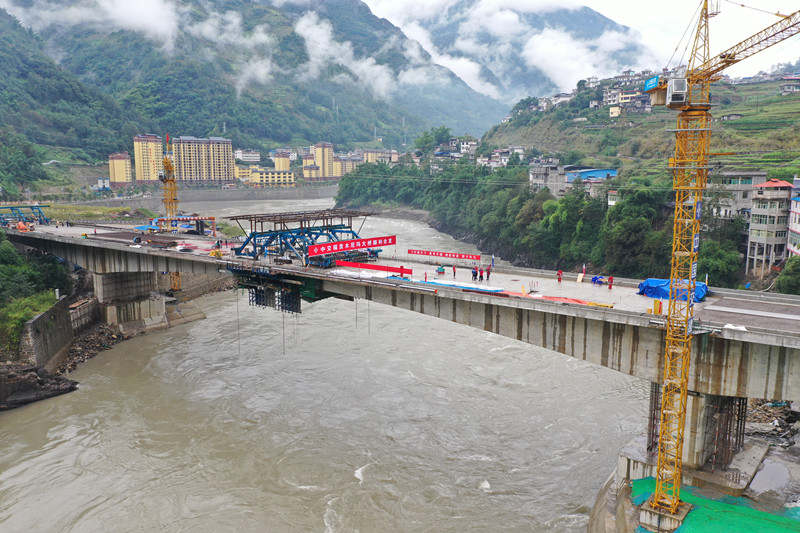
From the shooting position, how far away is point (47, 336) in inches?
1522

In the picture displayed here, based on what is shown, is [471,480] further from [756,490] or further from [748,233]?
[748,233]

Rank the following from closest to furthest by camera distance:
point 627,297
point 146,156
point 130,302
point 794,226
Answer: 1. point 627,297
2. point 130,302
3. point 794,226
4. point 146,156

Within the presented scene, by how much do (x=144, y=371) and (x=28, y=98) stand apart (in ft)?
450

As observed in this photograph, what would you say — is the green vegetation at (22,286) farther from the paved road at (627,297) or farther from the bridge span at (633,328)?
the paved road at (627,297)

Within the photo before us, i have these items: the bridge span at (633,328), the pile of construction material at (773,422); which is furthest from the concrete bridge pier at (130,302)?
the pile of construction material at (773,422)

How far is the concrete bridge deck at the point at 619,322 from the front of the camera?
19766 mm

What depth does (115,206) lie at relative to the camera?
11156 cm

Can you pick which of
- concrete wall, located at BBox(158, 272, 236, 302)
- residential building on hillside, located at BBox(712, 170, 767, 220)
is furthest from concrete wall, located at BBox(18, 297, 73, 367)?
residential building on hillside, located at BBox(712, 170, 767, 220)

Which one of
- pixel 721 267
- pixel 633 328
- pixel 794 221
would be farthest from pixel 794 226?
pixel 633 328

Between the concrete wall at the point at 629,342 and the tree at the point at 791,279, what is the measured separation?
27234mm

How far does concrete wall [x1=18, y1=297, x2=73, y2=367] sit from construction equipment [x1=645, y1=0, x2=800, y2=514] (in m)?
35.7

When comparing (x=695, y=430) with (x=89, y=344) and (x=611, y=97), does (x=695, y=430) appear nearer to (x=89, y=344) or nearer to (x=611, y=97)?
(x=89, y=344)

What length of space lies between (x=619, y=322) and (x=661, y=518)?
714 cm

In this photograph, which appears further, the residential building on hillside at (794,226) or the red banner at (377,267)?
the residential building on hillside at (794,226)
